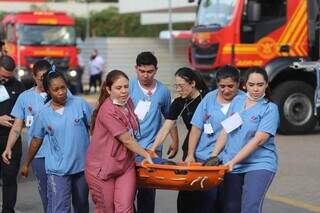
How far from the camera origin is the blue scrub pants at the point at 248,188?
5.55 meters

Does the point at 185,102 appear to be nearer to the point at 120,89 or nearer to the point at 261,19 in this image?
the point at 120,89

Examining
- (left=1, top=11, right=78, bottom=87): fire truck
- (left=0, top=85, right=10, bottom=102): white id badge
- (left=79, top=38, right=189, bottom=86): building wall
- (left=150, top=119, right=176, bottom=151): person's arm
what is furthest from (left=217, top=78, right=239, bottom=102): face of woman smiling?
(left=79, top=38, right=189, bottom=86): building wall

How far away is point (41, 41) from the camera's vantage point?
1035 inches

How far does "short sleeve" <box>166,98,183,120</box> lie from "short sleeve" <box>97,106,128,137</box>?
Result: 0.95 metres

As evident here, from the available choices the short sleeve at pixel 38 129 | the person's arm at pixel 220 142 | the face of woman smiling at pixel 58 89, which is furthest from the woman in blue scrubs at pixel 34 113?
the person's arm at pixel 220 142

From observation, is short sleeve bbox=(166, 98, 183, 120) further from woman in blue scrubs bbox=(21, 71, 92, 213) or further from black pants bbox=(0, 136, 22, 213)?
black pants bbox=(0, 136, 22, 213)

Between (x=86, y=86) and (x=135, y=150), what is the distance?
1073 inches

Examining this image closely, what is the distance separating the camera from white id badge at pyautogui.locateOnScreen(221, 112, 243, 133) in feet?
18.4

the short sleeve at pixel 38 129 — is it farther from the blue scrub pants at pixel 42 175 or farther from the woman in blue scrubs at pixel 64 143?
the blue scrub pants at pixel 42 175

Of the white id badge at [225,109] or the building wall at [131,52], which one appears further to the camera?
the building wall at [131,52]

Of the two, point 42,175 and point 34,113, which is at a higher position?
point 34,113

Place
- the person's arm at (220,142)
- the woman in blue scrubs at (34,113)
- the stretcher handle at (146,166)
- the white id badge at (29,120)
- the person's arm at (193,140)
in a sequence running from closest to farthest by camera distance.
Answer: the stretcher handle at (146,166)
the person's arm at (220,142)
the person's arm at (193,140)
the woman in blue scrubs at (34,113)
the white id badge at (29,120)

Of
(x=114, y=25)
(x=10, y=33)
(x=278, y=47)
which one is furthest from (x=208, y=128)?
(x=114, y=25)

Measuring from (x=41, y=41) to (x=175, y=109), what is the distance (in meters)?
20.5
